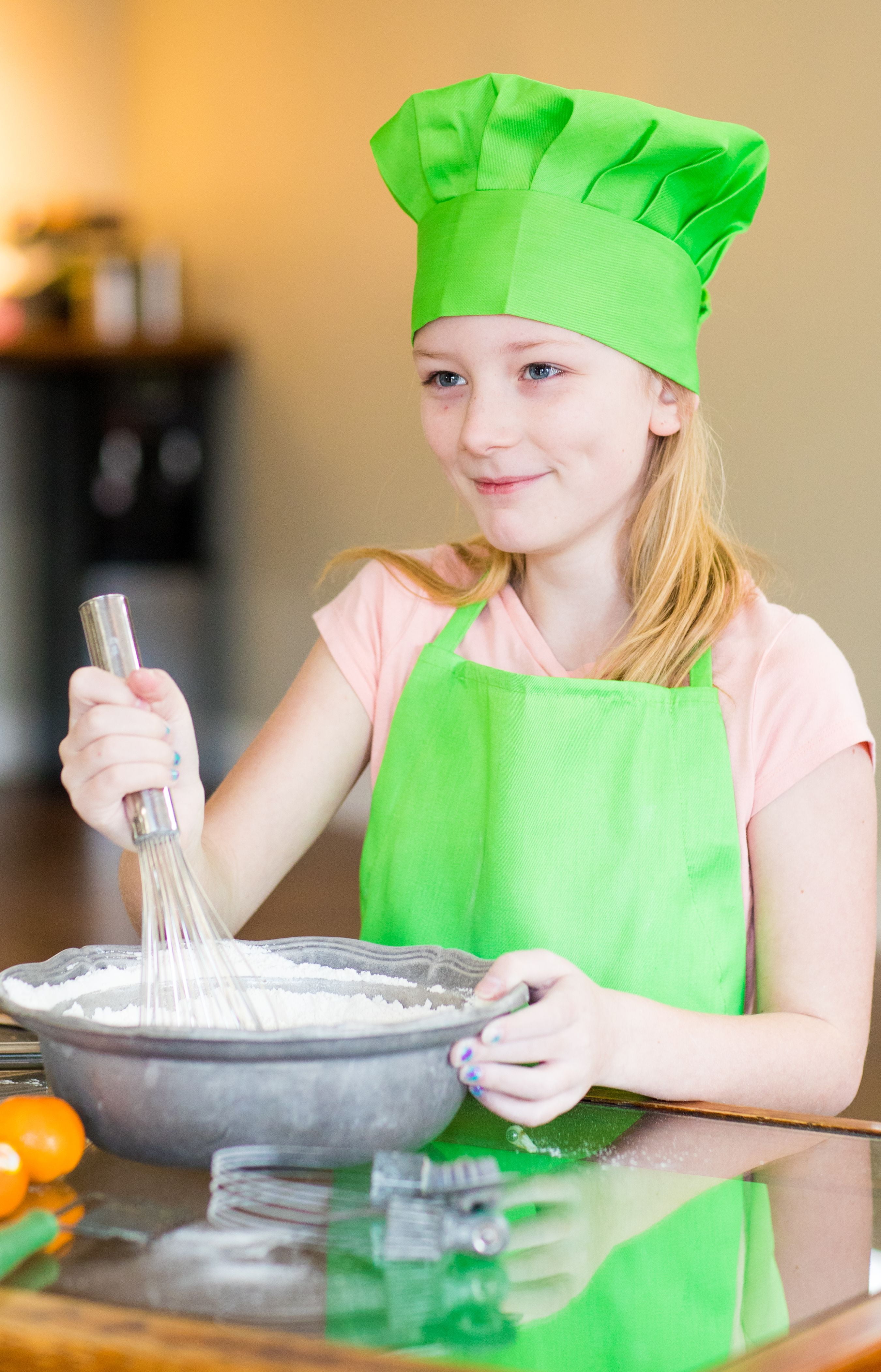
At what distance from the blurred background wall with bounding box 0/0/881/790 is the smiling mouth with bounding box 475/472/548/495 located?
4.25ft

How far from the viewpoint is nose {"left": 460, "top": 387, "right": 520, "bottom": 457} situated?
39.4 inches

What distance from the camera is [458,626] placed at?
119 cm

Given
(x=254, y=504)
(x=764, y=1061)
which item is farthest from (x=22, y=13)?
(x=764, y=1061)

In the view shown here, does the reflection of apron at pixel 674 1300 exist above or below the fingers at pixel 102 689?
below

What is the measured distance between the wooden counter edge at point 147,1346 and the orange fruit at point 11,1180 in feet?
0.33

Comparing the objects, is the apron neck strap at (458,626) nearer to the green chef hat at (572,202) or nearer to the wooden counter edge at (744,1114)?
the green chef hat at (572,202)

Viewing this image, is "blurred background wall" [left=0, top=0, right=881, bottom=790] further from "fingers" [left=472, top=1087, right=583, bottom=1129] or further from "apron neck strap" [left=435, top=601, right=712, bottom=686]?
"fingers" [left=472, top=1087, right=583, bottom=1129]

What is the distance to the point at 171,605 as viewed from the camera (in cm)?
441

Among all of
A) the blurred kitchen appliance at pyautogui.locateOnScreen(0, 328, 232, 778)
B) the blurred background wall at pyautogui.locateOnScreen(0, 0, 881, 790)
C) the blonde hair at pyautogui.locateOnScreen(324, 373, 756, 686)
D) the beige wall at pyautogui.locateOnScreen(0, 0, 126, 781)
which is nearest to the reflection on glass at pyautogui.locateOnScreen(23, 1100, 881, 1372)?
the blonde hair at pyautogui.locateOnScreen(324, 373, 756, 686)

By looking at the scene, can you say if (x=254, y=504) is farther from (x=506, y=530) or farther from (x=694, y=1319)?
(x=694, y=1319)

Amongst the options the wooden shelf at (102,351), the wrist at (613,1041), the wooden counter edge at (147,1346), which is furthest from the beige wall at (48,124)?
the wooden counter edge at (147,1346)

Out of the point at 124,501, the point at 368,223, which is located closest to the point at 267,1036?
the point at 368,223

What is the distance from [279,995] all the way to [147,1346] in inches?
13.8

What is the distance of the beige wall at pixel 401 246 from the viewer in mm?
2658
